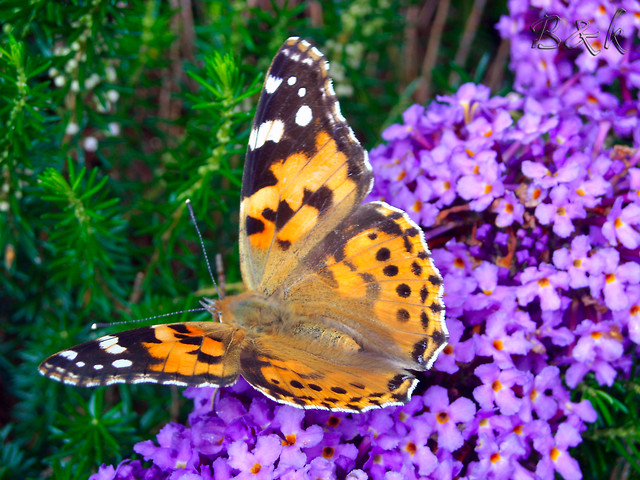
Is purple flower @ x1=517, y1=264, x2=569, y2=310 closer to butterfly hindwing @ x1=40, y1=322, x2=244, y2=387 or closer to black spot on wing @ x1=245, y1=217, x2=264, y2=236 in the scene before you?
black spot on wing @ x1=245, y1=217, x2=264, y2=236

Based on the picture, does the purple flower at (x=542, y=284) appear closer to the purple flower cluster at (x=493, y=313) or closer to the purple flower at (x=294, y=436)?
the purple flower cluster at (x=493, y=313)

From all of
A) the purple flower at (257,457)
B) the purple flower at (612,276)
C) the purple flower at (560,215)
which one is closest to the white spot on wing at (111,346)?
the purple flower at (257,457)

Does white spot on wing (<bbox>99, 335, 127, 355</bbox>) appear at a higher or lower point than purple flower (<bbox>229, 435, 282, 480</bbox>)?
higher

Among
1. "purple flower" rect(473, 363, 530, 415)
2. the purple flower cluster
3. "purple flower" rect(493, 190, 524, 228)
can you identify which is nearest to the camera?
the purple flower cluster

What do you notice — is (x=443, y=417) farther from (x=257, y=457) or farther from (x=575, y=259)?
(x=575, y=259)

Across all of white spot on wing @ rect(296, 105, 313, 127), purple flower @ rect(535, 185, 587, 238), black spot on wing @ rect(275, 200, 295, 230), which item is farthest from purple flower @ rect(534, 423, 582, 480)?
white spot on wing @ rect(296, 105, 313, 127)
